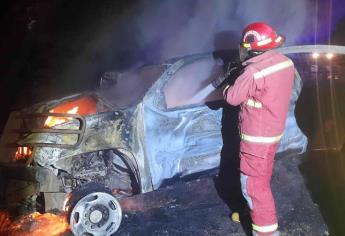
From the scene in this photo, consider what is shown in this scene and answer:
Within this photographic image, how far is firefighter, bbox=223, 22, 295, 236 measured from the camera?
3.57 metres

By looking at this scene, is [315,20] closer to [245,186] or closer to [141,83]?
[141,83]

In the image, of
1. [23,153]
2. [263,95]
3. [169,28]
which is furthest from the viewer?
[169,28]

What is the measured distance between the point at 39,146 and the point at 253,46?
2.59 m

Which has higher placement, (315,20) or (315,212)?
(315,20)

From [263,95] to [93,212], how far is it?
7.52 feet

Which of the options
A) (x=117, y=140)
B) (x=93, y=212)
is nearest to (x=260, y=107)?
(x=117, y=140)

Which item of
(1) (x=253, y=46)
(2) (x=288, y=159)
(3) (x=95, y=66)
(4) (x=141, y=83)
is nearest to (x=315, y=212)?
(2) (x=288, y=159)

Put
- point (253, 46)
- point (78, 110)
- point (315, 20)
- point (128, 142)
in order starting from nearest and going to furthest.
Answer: point (253, 46) < point (128, 142) < point (78, 110) < point (315, 20)

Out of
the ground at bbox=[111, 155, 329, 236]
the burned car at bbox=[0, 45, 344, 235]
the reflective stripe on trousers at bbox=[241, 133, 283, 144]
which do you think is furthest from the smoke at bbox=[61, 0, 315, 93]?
the reflective stripe on trousers at bbox=[241, 133, 283, 144]

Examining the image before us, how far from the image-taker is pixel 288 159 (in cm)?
577

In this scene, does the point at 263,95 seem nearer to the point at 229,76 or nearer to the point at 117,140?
the point at 229,76

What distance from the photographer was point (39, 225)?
4559mm

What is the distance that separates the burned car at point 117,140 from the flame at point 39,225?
190mm

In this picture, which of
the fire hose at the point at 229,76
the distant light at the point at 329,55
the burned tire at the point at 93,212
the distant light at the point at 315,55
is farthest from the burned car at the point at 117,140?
the fire hose at the point at 229,76
